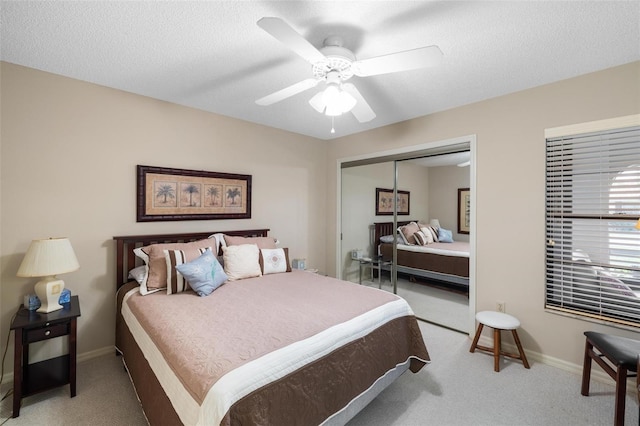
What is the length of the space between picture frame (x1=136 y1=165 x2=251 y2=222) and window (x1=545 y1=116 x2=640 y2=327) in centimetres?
333

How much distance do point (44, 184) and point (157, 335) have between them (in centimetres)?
182

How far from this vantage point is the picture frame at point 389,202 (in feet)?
11.9

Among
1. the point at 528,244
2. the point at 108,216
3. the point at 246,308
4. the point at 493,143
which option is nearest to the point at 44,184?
the point at 108,216

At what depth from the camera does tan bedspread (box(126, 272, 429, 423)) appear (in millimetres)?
1316

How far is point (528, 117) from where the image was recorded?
262 cm

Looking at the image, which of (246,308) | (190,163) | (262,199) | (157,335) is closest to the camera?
(157,335)

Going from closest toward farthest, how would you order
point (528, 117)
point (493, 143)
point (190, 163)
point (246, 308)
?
point (246, 308), point (528, 117), point (493, 143), point (190, 163)

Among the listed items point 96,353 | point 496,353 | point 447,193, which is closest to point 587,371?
point 496,353

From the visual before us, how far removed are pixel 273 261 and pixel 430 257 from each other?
1973 millimetres

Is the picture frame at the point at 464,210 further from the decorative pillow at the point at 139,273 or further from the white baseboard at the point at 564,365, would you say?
the decorative pillow at the point at 139,273

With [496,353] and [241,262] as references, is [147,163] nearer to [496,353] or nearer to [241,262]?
[241,262]

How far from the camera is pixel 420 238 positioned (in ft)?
11.8

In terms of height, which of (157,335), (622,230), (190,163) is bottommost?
(157,335)

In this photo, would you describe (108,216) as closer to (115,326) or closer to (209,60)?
(115,326)
